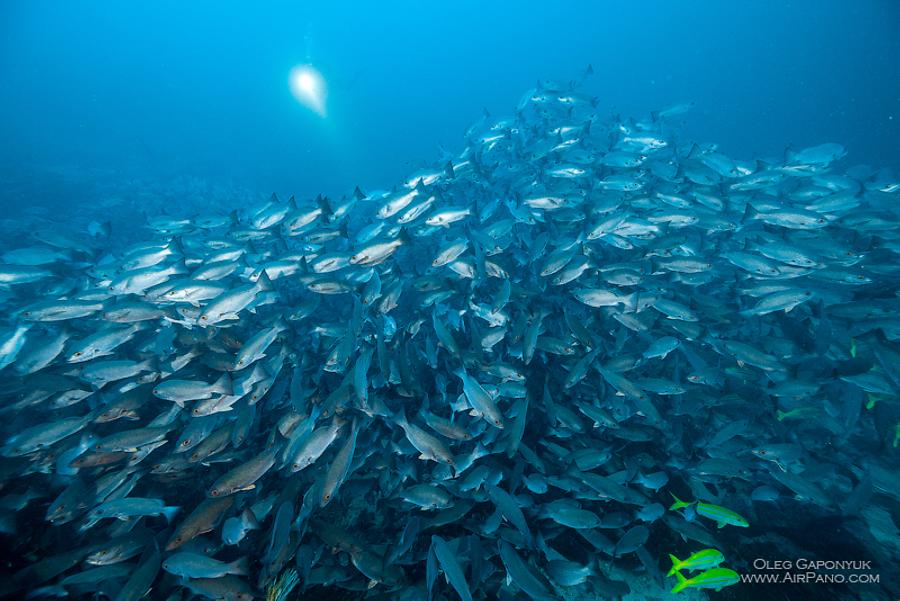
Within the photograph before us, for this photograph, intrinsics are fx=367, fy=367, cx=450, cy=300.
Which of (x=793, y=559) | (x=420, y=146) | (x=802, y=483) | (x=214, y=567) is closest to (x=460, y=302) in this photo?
(x=214, y=567)

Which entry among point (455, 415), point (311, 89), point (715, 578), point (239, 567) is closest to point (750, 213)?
point (715, 578)

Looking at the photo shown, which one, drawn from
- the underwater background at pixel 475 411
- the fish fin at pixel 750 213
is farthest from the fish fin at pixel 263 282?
the fish fin at pixel 750 213

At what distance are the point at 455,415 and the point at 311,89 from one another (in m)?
83.4

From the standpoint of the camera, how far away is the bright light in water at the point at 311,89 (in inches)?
2714

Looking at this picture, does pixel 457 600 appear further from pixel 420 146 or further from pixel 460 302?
pixel 420 146

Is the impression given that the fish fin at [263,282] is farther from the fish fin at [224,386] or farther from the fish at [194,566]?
the fish at [194,566]

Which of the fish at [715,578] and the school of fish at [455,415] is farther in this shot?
the school of fish at [455,415]

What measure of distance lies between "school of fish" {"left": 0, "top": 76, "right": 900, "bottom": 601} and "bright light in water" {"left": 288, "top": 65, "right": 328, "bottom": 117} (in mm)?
72259

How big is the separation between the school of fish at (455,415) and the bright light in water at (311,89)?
72259 millimetres

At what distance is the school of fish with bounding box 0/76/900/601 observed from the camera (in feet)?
12.4

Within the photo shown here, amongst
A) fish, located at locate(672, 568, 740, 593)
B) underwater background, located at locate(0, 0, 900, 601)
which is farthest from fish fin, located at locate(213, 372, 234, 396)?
fish, located at locate(672, 568, 740, 593)

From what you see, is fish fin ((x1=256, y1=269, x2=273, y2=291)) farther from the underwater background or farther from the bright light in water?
the bright light in water

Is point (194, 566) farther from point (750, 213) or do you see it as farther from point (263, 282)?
point (750, 213)

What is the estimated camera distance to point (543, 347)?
4984 millimetres
